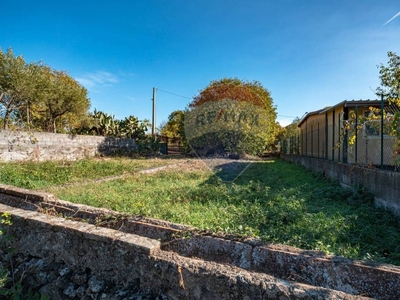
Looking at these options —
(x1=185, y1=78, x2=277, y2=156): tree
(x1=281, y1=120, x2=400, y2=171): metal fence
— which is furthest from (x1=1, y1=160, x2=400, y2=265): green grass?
(x1=185, y1=78, x2=277, y2=156): tree

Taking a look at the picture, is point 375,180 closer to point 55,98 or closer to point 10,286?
point 10,286

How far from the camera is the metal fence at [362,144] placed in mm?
4336

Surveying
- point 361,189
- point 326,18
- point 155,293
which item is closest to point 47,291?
point 155,293

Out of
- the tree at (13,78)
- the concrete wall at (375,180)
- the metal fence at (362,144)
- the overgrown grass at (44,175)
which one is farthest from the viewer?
the tree at (13,78)

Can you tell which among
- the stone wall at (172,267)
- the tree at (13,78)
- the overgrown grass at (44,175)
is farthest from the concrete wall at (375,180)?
the tree at (13,78)

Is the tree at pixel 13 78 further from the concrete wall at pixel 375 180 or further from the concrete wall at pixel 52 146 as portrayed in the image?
the concrete wall at pixel 375 180

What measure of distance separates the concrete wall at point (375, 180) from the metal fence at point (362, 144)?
0.24 meters

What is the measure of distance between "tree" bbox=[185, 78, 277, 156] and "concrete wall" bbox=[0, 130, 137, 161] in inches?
213

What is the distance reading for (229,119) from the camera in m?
15.7

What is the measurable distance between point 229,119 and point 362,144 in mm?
8970

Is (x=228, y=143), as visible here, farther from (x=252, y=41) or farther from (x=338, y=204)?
(x=338, y=204)

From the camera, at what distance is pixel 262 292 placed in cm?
109

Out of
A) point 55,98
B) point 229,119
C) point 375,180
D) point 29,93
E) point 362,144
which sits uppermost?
point 55,98

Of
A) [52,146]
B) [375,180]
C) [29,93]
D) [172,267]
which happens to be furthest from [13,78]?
[375,180]
